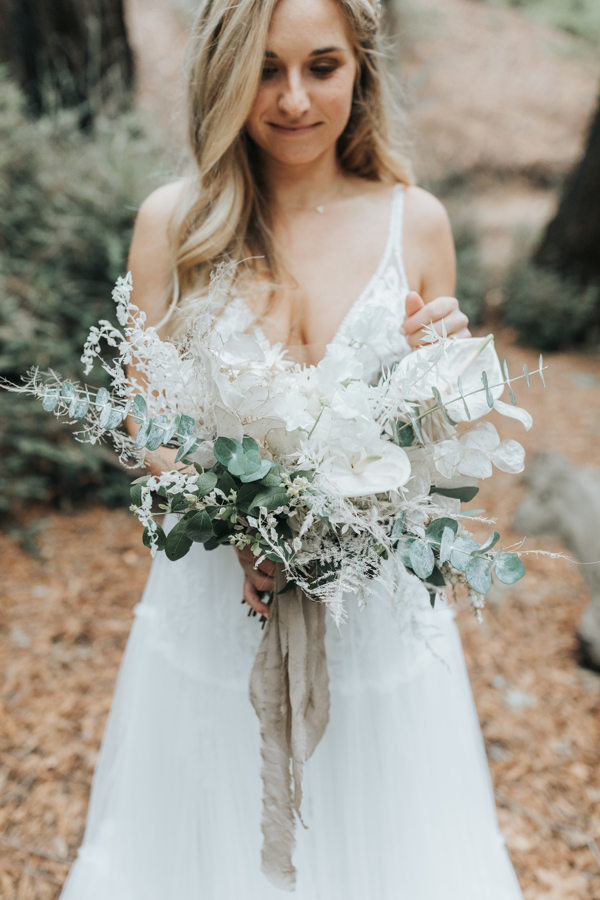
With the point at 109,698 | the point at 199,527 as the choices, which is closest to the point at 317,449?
the point at 199,527

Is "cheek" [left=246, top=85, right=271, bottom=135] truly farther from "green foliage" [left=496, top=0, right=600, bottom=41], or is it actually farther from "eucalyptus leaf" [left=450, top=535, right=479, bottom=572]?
"green foliage" [left=496, top=0, right=600, bottom=41]

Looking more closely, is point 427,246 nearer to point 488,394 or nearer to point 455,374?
point 455,374

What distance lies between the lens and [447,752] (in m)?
1.71

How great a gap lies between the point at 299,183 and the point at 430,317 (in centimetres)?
71

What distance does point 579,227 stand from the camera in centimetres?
656

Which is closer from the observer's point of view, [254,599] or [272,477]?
[272,477]

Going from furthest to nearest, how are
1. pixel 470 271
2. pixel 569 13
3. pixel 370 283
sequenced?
pixel 569 13 < pixel 470 271 < pixel 370 283

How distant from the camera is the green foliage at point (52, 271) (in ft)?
11.2

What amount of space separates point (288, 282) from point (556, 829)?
2.19 metres

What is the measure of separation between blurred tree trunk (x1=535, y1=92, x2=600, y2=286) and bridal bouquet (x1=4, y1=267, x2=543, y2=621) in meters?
6.19

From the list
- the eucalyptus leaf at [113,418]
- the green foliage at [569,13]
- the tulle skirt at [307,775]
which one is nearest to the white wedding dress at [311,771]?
the tulle skirt at [307,775]

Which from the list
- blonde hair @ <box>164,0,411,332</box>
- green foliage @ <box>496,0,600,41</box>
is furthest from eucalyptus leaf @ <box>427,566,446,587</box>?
green foliage @ <box>496,0,600,41</box>

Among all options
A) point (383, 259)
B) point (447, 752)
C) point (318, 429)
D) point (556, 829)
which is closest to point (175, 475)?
point (318, 429)

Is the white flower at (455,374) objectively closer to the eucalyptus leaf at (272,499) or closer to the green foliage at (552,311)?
the eucalyptus leaf at (272,499)
